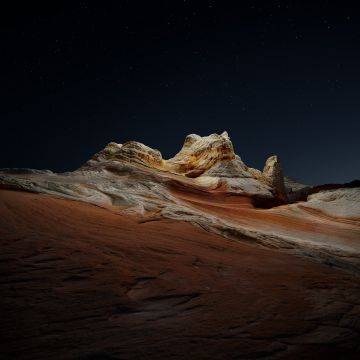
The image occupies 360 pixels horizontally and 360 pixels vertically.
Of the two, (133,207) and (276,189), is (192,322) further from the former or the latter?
(276,189)

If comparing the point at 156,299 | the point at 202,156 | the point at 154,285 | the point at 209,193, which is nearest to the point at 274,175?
the point at 202,156

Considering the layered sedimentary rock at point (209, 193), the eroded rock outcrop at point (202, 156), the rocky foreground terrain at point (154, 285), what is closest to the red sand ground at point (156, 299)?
the rocky foreground terrain at point (154, 285)

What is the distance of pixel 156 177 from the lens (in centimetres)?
1966

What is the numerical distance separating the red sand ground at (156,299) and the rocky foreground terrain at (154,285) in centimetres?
2

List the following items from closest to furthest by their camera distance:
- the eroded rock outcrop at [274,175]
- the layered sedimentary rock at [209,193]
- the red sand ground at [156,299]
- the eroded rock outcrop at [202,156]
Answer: the red sand ground at [156,299]
the layered sedimentary rock at [209,193]
the eroded rock outcrop at [202,156]
the eroded rock outcrop at [274,175]

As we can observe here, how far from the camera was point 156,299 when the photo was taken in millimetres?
4215

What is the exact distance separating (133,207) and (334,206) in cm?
1608

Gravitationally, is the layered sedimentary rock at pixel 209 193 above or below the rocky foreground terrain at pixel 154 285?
above

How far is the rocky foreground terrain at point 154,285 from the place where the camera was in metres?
3.02

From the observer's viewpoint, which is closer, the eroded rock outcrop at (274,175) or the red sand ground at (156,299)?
the red sand ground at (156,299)

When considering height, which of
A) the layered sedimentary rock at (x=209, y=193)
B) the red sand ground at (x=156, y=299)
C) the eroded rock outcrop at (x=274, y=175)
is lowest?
the red sand ground at (x=156, y=299)

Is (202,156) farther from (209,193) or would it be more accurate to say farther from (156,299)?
(156,299)

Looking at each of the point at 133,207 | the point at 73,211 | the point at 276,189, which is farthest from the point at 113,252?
the point at 276,189

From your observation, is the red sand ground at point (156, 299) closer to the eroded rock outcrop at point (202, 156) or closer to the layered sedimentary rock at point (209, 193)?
the layered sedimentary rock at point (209, 193)
